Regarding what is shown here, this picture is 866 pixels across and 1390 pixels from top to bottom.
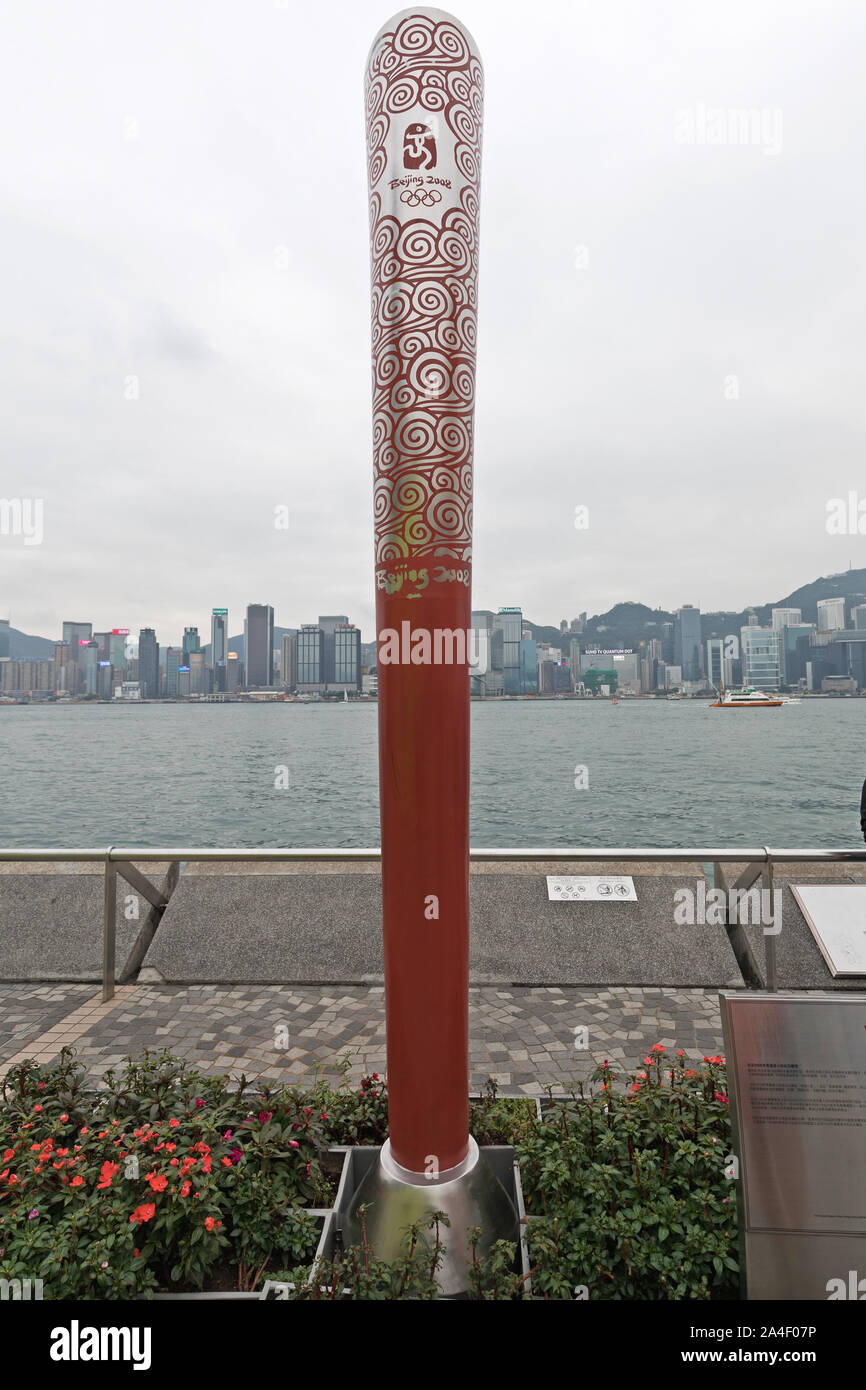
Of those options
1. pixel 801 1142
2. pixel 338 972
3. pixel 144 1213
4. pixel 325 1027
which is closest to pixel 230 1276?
pixel 144 1213

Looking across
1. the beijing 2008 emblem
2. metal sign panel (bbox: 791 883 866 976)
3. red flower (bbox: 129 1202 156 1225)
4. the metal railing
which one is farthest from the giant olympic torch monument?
metal sign panel (bbox: 791 883 866 976)

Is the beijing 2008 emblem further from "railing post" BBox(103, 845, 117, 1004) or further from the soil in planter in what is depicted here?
"railing post" BBox(103, 845, 117, 1004)

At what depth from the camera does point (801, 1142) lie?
2453 mm

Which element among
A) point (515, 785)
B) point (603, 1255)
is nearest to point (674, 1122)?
point (603, 1255)

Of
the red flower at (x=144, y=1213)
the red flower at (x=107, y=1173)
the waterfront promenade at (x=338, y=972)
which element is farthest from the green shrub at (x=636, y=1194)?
the red flower at (x=107, y=1173)

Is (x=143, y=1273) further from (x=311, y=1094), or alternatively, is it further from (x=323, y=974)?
(x=323, y=974)

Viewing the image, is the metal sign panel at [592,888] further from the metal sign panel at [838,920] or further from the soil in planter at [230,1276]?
the soil in planter at [230,1276]

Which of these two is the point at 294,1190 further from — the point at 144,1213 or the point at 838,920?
the point at 838,920

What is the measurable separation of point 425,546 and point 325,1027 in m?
4.08

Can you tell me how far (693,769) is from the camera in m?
58.1

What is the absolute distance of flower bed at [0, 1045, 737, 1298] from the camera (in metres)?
2.76

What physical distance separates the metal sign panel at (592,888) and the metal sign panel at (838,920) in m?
1.38
